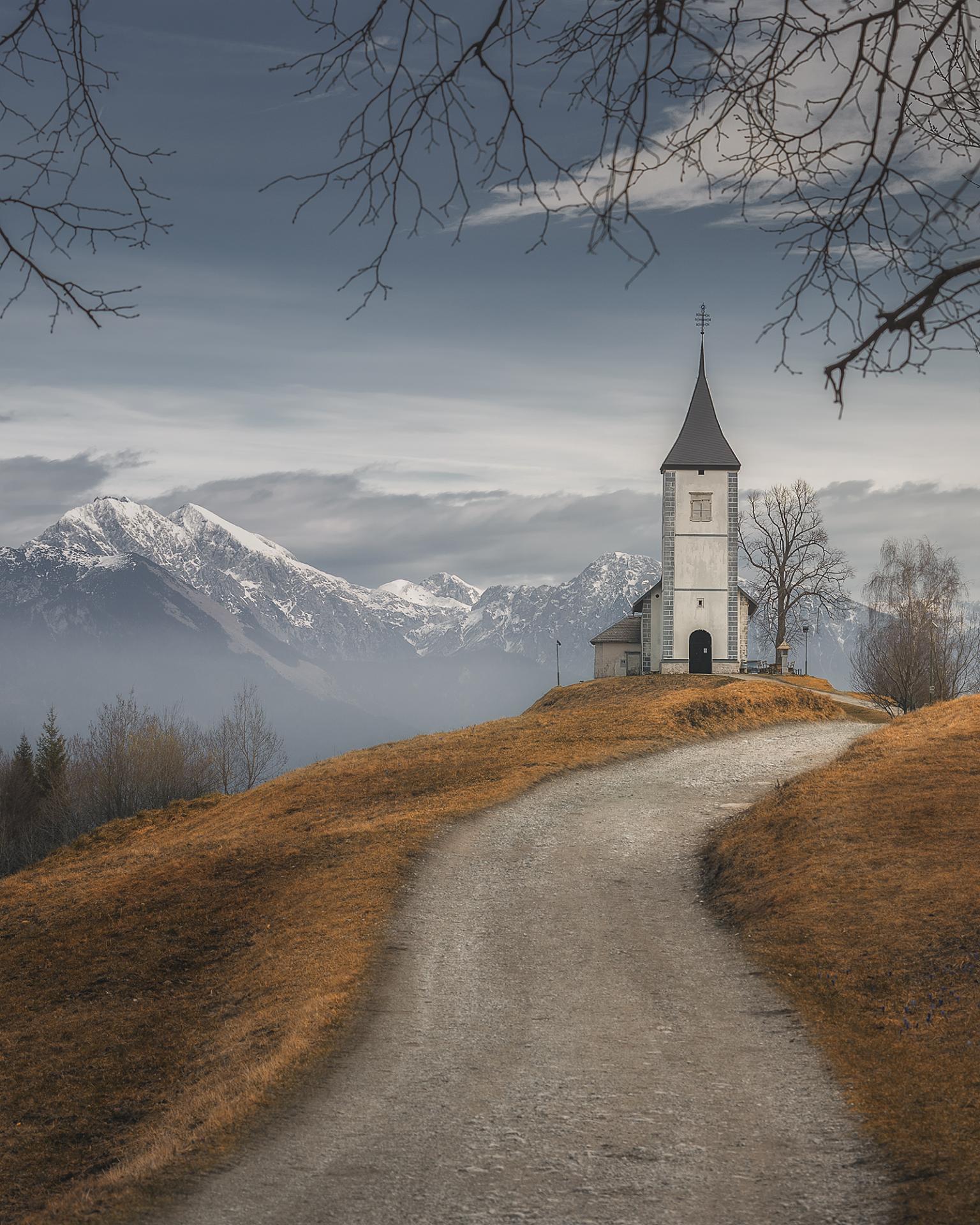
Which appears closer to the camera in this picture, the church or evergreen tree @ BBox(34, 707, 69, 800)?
the church

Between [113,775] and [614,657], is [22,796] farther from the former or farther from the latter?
[614,657]

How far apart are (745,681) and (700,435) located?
16.8m

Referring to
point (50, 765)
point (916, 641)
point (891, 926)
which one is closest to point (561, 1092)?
point (891, 926)

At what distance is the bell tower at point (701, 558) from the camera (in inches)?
1858

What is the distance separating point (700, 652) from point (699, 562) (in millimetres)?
4243

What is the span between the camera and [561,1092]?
823 cm

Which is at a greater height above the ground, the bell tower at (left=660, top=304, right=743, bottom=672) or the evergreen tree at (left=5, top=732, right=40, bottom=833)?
the bell tower at (left=660, top=304, right=743, bottom=672)

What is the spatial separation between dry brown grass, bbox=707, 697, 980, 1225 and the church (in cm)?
2653

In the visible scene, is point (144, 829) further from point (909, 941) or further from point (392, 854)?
point (909, 941)

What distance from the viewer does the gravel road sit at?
6.45 metres

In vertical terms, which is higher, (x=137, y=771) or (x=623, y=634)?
(x=623, y=634)

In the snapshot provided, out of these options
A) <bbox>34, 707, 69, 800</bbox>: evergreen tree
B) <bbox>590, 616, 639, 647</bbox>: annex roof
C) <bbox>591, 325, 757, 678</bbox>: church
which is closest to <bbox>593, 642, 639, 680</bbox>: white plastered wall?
<bbox>590, 616, 639, 647</bbox>: annex roof

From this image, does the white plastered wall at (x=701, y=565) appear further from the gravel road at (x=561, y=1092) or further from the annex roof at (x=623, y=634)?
the gravel road at (x=561, y=1092)

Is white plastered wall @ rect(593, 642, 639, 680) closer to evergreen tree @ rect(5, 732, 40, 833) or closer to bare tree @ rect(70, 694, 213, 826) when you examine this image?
bare tree @ rect(70, 694, 213, 826)
